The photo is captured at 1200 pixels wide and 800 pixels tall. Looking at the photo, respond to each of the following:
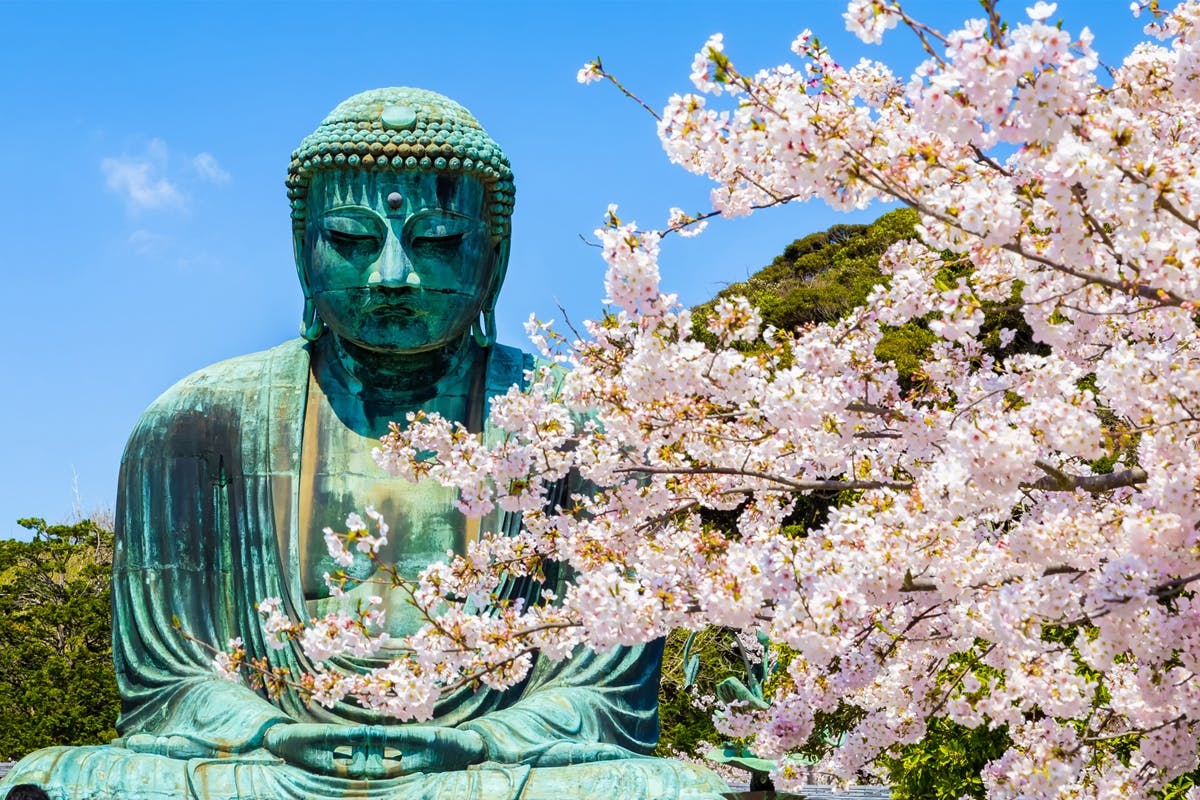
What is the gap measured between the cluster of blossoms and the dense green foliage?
11.9 metres

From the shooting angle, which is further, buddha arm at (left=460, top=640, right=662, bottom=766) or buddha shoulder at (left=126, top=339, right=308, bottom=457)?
buddha shoulder at (left=126, top=339, right=308, bottom=457)

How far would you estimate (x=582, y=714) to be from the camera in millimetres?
6914

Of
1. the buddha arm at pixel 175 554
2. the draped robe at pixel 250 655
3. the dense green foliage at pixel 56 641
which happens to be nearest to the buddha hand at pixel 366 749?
the draped robe at pixel 250 655

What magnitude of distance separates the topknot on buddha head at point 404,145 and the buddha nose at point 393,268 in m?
0.33

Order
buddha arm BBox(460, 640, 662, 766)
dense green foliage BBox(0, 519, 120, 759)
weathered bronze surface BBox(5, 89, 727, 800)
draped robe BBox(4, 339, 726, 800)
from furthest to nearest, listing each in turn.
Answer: dense green foliage BBox(0, 519, 120, 759) < weathered bronze surface BBox(5, 89, 727, 800) < buddha arm BBox(460, 640, 662, 766) < draped robe BBox(4, 339, 726, 800)

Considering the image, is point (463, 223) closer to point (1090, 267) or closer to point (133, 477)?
point (133, 477)

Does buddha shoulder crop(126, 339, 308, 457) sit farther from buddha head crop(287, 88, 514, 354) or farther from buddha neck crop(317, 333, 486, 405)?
buddha head crop(287, 88, 514, 354)

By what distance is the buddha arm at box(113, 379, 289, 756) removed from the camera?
7168mm

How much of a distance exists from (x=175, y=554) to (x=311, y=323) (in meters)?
1.11

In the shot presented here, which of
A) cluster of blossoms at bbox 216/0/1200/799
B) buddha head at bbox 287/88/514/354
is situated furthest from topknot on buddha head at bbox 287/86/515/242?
cluster of blossoms at bbox 216/0/1200/799

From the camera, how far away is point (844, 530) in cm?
573

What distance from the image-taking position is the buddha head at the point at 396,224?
7281mm

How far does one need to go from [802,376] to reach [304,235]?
8.91 ft

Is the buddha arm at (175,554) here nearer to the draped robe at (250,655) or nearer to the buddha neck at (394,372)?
the draped robe at (250,655)
